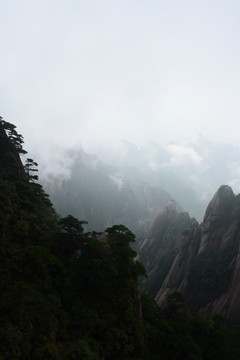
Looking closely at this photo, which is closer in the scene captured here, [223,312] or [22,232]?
[22,232]

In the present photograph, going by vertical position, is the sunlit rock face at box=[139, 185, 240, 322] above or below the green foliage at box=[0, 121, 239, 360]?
above

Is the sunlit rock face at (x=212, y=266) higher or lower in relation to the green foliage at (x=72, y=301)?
higher

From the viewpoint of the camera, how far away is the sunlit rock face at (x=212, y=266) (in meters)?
38.0

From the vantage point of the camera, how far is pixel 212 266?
43594mm

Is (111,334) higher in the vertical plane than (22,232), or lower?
lower

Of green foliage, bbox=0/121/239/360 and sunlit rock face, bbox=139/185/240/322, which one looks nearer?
green foliage, bbox=0/121/239/360

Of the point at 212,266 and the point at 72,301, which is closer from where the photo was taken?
the point at 72,301

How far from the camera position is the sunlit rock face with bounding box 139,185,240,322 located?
38.0 m

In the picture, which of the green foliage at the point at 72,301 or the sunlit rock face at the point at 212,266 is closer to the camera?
the green foliage at the point at 72,301

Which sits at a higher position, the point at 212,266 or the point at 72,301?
the point at 212,266

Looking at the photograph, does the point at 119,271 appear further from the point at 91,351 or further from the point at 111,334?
the point at 91,351

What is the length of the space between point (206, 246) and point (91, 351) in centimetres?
4472

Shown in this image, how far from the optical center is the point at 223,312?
116ft

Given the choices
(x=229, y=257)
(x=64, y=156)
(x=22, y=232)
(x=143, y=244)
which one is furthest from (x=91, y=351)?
(x=64, y=156)
